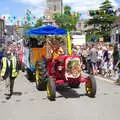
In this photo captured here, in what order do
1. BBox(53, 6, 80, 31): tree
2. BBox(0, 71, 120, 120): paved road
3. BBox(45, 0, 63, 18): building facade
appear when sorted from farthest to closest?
BBox(45, 0, 63, 18): building facade < BBox(53, 6, 80, 31): tree < BBox(0, 71, 120, 120): paved road

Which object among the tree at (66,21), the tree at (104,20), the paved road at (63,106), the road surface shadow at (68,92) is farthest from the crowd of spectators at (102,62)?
the tree at (66,21)

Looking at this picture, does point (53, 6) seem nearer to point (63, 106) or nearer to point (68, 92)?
point (68, 92)

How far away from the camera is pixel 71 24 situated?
101688 millimetres

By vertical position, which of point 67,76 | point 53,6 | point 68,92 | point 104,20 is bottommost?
point 68,92

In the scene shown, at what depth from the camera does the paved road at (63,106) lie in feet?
37.0

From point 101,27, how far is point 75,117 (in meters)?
84.7

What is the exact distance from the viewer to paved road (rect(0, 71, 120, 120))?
11.3 m

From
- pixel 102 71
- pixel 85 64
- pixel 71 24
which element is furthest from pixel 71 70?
pixel 71 24

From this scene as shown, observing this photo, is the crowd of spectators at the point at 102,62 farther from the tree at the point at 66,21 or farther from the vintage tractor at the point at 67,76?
the tree at the point at 66,21

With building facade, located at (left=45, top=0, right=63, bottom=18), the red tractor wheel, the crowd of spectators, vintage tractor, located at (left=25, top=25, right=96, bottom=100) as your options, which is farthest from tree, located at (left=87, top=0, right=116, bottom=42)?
the red tractor wheel

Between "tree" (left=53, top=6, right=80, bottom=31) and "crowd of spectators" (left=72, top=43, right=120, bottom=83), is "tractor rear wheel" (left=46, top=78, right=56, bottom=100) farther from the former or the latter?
"tree" (left=53, top=6, right=80, bottom=31)

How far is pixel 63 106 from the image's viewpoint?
12953mm

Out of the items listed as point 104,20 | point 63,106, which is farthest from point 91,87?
point 104,20

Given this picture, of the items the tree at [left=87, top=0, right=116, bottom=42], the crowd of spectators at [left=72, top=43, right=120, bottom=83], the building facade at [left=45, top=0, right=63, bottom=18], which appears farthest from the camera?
the building facade at [left=45, top=0, right=63, bottom=18]
